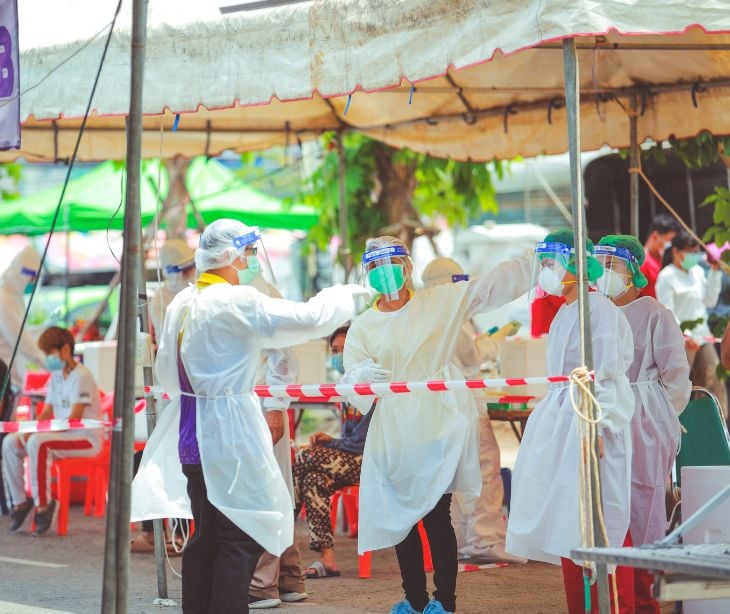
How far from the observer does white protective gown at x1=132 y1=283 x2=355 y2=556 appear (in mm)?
5070

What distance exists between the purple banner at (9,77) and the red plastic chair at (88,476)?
2.99m

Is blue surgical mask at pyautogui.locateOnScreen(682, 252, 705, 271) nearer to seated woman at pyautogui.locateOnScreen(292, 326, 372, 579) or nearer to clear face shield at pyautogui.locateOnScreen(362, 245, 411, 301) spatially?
seated woman at pyautogui.locateOnScreen(292, 326, 372, 579)

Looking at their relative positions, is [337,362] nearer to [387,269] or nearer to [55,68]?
[387,269]

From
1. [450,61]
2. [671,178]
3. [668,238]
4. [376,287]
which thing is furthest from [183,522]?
[671,178]

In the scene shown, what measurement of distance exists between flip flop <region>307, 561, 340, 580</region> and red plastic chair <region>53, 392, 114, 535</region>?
2347 mm

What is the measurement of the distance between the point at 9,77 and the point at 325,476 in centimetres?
295

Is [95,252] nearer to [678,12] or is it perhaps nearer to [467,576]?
[467,576]

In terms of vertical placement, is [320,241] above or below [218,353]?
above

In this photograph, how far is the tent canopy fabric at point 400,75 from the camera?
17.6ft

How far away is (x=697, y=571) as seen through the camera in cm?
402

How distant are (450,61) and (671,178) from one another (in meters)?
8.53

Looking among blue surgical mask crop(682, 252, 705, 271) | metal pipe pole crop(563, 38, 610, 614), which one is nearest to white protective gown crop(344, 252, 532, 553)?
metal pipe pole crop(563, 38, 610, 614)

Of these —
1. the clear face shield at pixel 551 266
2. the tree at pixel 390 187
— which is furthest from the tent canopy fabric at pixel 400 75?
the tree at pixel 390 187

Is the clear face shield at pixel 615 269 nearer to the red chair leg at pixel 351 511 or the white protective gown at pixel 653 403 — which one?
the white protective gown at pixel 653 403
